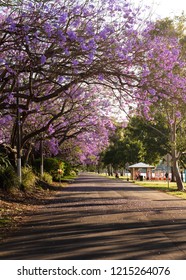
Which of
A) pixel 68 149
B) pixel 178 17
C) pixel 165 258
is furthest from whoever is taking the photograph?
pixel 68 149

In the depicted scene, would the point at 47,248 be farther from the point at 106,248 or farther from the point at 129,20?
the point at 129,20

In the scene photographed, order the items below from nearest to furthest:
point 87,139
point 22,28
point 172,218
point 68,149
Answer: point 22,28
point 172,218
point 87,139
point 68,149

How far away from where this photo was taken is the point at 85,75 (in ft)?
49.1

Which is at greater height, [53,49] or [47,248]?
[53,49]

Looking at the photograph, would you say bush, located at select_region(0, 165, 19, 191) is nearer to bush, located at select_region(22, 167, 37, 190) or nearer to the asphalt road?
bush, located at select_region(22, 167, 37, 190)

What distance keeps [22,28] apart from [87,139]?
97.7 feet

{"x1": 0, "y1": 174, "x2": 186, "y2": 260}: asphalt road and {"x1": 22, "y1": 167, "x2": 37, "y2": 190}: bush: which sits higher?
{"x1": 22, "y1": 167, "x2": 37, "y2": 190}: bush

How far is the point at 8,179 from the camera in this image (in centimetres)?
2509

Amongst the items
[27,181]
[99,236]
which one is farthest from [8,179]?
[99,236]

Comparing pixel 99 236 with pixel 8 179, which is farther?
pixel 8 179

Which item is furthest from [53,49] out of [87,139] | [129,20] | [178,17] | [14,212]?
[87,139]

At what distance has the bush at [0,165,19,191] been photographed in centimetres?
2466

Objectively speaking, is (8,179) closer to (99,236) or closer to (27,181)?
(27,181)

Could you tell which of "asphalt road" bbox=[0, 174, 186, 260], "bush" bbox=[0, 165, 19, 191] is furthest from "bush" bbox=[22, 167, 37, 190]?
"asphalt road" bbox=[0, 174, 186, 260]
